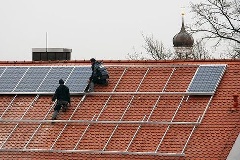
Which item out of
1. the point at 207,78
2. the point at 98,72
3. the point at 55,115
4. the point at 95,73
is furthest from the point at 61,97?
the point at 207,78

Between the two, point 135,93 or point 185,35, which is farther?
point 185,35

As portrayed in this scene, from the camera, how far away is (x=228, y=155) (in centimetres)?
2816

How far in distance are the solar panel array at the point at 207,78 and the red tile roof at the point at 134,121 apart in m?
0.26

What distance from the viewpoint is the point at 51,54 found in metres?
43.1

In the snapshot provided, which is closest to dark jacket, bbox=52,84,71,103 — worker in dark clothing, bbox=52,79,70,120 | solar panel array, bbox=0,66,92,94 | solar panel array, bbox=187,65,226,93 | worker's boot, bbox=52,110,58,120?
worker in dark clothing, bbox=52,79,70,120

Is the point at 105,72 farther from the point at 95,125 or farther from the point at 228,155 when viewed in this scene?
the point at 228,155

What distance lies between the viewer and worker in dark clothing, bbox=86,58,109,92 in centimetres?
3356

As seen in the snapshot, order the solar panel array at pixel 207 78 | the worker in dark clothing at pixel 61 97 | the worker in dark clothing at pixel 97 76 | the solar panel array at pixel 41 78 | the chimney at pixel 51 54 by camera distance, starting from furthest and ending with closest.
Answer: the chimney at pixel 51 54 < the solar panel array at pixel 41 78 < the worker in dark clothing at pixel 97 76 < the worker in dark clothing at pixel 61 97 < the solar panel array at pixel 207 78

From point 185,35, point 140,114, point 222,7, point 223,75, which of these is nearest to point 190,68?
point 223,75

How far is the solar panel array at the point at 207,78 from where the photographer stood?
105 feet

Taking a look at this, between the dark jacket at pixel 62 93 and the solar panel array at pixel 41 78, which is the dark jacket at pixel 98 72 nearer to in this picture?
the solar panel array at pixel 41 78

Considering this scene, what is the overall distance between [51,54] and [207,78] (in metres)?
12.7

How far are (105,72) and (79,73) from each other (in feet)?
5.26

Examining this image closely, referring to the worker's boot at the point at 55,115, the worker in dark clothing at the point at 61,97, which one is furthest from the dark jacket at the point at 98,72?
the worker's boot at the point at 55,115
